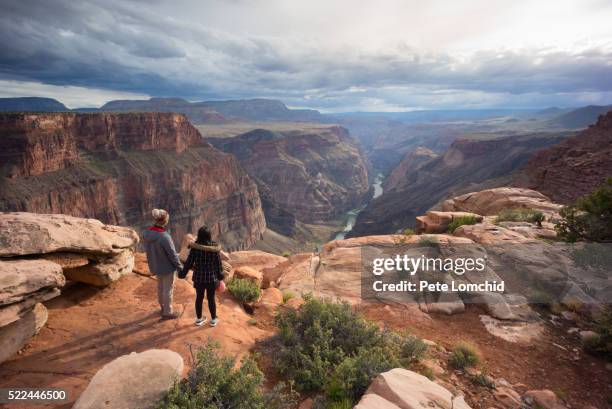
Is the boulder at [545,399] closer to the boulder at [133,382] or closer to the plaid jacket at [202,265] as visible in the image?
the boulder at [133,382]

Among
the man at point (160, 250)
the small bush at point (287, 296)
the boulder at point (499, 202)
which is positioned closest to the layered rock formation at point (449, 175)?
the boulder at point (499, 202)

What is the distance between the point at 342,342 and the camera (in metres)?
6.39

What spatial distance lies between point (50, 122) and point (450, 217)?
205 ft

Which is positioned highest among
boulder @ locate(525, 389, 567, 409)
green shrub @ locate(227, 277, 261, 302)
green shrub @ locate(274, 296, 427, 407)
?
green shrub @ locate(274, 296, 427, 407)

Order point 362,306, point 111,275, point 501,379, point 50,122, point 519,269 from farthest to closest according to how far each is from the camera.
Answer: point 50,122 < point 519,269 < point 362,306 < point 111,275 < point 501,379

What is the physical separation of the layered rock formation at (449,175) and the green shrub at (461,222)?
69.7 meters

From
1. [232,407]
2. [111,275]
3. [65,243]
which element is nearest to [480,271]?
[232,407]

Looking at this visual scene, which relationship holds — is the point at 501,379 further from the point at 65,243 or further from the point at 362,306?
the point at 65,243

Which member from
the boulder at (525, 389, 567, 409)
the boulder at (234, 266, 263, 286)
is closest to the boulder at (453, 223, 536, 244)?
the boulder at (525, 389, 567, 409)

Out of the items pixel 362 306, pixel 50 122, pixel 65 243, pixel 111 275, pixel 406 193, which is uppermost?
pixel 50 122

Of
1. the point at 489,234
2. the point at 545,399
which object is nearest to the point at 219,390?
the point at 545,399

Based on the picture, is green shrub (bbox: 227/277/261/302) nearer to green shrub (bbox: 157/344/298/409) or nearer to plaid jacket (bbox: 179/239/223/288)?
plaid jacket (bbox: 179/239/223/288)

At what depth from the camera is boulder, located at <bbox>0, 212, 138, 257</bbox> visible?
20.3 ft

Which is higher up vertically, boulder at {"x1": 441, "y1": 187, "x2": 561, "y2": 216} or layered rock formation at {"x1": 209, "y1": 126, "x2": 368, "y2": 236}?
boulder at {"x1": 441, "y1": 187, "x2": 561, "y2": 216}
